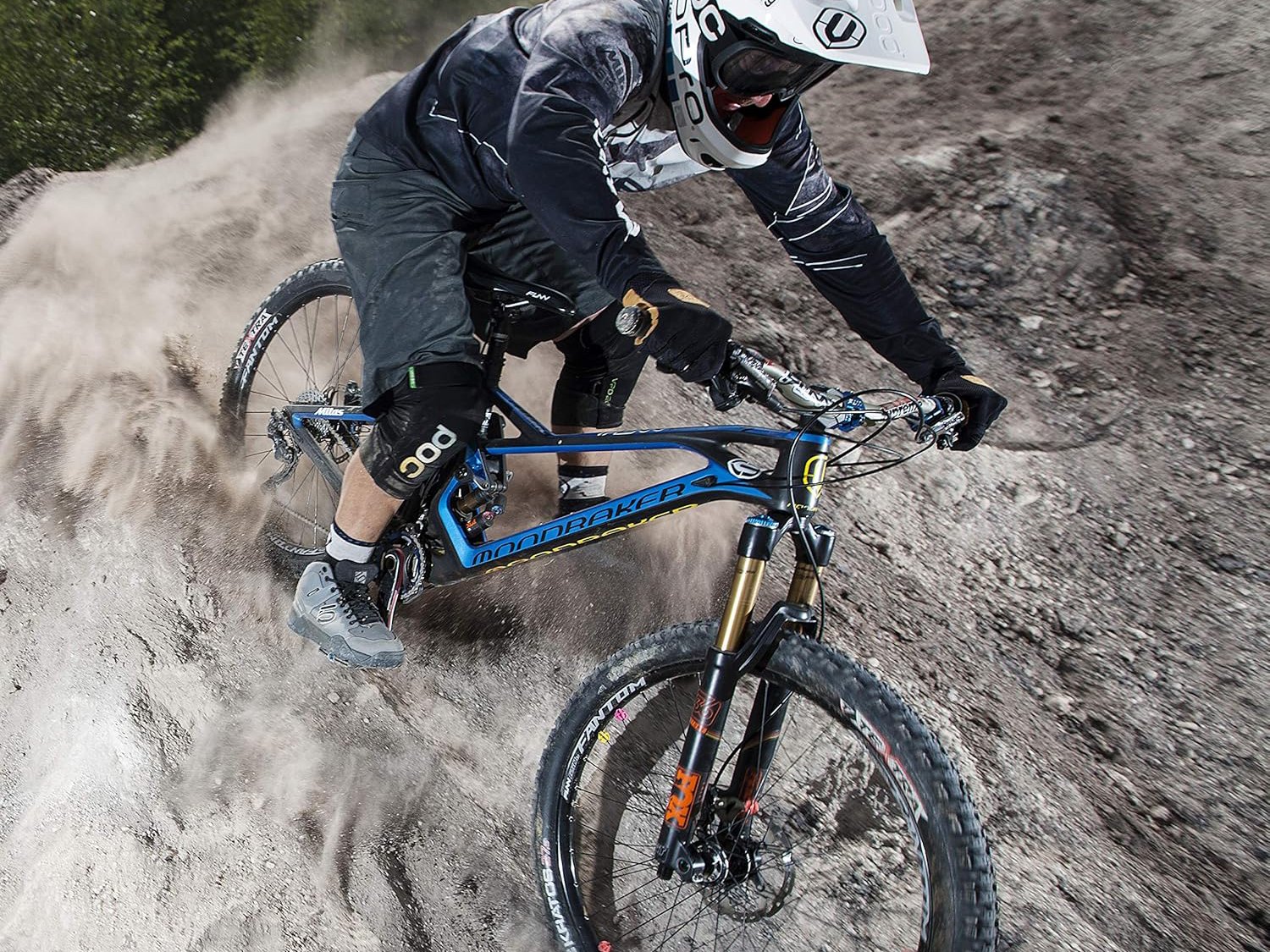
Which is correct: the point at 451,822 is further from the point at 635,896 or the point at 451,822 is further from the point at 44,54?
the point at 44,54

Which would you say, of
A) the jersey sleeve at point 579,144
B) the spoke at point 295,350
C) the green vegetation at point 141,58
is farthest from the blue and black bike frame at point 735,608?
the green vegetation at point 141,58

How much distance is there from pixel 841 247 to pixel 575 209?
96 cm

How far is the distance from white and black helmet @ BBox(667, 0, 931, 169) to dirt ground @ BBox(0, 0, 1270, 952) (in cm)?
204

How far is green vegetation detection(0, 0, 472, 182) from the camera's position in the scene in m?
7.41

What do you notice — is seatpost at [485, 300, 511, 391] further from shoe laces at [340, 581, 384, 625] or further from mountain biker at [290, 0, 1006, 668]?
shoe laces at [340, 581, 384, 625]

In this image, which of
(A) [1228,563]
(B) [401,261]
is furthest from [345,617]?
(A) [1228,563]

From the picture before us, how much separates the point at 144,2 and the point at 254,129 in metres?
2.83

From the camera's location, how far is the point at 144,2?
326 inches

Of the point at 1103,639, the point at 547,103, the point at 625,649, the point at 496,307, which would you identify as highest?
the point at 547,103

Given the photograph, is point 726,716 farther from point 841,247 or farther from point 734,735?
point 841,247

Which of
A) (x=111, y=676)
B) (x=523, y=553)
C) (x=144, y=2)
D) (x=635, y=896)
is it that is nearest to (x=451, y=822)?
(x=635, y=896)

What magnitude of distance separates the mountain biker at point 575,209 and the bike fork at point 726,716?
0.52m

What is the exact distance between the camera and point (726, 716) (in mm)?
2115

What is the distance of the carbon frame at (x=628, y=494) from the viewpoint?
204cm
